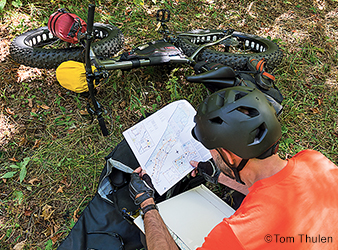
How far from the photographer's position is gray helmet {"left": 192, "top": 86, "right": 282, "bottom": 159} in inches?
51.3

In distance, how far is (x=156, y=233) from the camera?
5.07ft

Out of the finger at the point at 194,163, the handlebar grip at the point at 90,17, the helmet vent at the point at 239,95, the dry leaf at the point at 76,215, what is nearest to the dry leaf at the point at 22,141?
the dry leaf at the point at 76,215

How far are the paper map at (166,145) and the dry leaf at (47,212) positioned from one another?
101cm

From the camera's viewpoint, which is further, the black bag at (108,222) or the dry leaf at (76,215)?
the dry leaf at (76,215)

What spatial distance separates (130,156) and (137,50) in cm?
127

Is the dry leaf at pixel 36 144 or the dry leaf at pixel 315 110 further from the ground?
the dry leaf at pixel 315 110

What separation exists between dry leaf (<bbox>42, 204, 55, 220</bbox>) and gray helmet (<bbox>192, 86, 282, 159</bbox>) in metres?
1.76

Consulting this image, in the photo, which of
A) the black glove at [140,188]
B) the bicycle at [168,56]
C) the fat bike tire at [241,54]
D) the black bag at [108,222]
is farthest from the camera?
Result: the fat bike tire at [241,54]

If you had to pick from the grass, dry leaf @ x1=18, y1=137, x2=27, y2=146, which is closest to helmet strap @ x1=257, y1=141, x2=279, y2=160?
the grass

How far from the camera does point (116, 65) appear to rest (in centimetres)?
253

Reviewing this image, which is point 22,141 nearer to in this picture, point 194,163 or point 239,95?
point 194,163

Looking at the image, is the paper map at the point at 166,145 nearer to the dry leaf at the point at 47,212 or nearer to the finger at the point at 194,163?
the finger at the point at 194,163

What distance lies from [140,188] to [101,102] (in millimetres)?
1430

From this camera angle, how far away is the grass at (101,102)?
2338 millimetres
